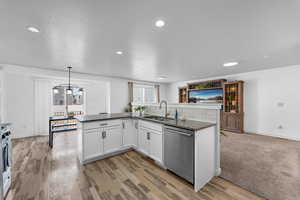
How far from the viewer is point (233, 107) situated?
16.8 ft

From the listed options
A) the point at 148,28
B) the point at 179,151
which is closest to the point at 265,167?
the point at 179,151

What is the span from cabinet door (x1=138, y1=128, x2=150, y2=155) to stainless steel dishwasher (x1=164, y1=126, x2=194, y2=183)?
2.05ft

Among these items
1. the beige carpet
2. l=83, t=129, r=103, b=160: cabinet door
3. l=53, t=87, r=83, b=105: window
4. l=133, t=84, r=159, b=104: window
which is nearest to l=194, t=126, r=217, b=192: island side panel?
the beige carpet

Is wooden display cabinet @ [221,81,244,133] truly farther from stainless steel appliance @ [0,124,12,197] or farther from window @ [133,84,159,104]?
stainless steel appliance @ [0,124,12,197]

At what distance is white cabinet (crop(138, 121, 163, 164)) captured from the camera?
242cm

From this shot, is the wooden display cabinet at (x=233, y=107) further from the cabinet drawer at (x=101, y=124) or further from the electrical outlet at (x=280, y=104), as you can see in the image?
the cabinet drawer at (x=101, y=124)

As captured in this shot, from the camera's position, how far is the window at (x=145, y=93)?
24.0ft

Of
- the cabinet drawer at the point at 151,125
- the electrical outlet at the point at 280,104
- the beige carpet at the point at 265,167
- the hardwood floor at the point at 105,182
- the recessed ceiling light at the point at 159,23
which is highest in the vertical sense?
the recessed ceiling light at the point at 159,23

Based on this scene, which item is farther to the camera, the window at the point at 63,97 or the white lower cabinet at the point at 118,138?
the window at the point at 63,97

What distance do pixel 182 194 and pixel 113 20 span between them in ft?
8.91

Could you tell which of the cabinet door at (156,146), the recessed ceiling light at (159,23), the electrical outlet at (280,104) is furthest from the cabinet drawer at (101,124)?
the electrical outlet at (280,104)

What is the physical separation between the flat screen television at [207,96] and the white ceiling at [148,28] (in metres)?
2.80

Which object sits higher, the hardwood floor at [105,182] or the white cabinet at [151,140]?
the white cabinet at [151,140]

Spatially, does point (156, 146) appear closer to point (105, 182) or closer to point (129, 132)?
point (129, 132)
